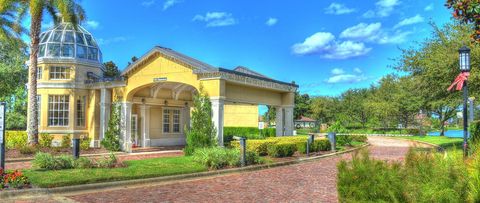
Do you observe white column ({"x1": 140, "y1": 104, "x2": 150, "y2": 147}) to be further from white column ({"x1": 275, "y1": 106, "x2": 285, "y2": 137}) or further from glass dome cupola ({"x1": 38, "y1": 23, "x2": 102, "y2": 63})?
white column ({"x1": 275, "y1": 106, "x2": 285, "y2": 137})

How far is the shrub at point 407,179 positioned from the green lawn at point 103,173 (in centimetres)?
779

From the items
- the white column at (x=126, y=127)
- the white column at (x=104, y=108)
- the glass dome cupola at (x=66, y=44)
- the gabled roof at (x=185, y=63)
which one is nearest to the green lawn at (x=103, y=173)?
the gabled roof at (x=185, y=63)

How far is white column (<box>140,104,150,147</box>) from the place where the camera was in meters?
26.3

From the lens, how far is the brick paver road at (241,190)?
9.43 metres

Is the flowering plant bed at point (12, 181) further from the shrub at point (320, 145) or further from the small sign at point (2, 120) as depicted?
the shrub at point (320, 145)

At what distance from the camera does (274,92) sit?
25688 millimetres

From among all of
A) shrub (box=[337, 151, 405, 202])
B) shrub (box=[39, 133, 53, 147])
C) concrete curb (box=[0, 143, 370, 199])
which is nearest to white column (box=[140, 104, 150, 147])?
shrub (box=[39, 133, 53, 147])

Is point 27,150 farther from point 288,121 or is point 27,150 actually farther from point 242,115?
point 242,115

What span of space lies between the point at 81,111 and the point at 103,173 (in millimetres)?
15199

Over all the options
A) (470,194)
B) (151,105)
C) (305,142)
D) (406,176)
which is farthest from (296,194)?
(151,105)

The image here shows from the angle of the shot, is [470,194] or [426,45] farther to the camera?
[426,45]

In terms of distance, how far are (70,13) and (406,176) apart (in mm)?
20590

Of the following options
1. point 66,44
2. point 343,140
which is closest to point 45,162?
point 66,44

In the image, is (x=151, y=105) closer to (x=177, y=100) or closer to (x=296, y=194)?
(x=177, y=100)
